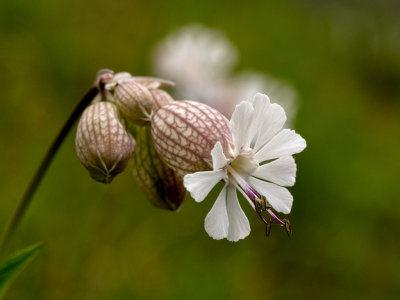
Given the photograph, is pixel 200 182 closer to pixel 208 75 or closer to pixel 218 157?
pixel 218 157

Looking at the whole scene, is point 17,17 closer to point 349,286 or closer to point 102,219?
point 102,219

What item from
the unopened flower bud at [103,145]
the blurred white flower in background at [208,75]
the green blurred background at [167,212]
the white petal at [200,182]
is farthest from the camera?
the blurred white flower in background at [208,75]

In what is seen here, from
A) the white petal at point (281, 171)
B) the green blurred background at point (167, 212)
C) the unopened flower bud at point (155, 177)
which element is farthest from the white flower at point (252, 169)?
the green blurred background at point (167, 212)

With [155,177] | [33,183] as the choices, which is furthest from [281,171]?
[33,183]

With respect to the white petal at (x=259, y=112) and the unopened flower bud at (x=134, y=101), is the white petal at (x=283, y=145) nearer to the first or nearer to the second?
the white petal at (x=259, y=112)

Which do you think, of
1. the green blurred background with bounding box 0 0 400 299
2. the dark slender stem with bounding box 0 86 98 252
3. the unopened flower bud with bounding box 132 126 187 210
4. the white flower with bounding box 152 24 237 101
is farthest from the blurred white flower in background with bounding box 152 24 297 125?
the dark slender stem with bounding box 0 86 98 252
